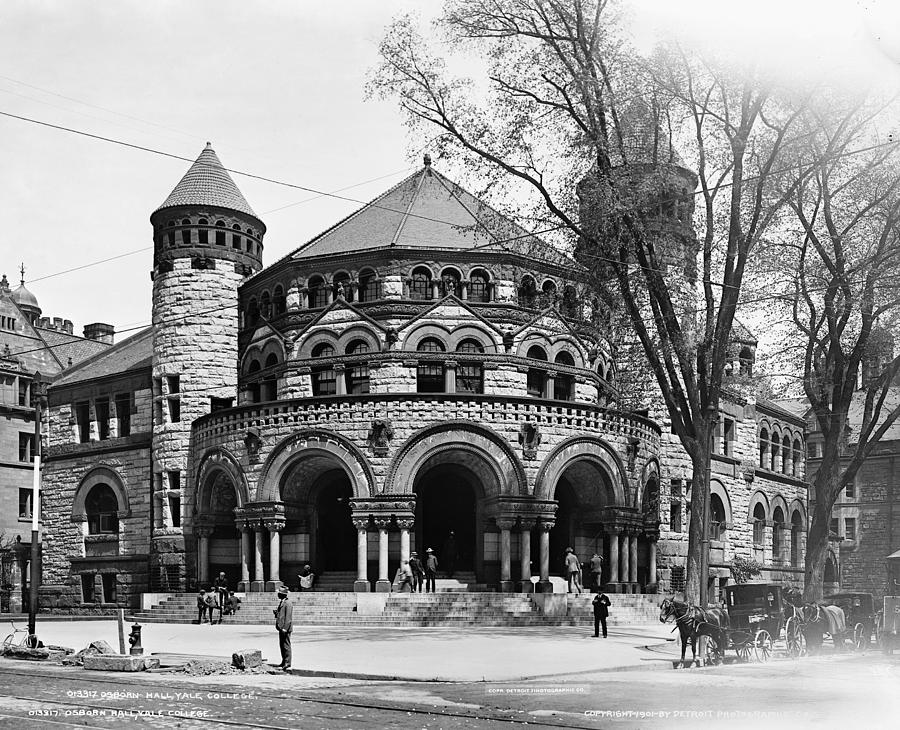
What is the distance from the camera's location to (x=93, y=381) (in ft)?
167

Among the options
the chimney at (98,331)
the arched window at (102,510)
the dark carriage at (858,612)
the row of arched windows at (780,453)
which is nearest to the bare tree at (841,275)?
the dark carriage at (858,612)

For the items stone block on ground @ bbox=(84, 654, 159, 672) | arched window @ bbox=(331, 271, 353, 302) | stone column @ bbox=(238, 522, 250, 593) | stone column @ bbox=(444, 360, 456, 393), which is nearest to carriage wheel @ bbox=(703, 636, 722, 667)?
stone block on ground @ bbox=(84, 654, 159, 672)

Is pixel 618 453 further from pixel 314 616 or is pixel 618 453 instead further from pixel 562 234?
pixel 562 234

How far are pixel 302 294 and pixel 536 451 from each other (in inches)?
468

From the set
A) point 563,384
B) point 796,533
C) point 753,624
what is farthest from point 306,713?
point 796,533

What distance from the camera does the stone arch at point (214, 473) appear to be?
40.4 meters

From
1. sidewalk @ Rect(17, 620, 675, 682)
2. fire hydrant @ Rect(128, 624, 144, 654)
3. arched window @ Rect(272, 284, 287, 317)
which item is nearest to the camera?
sidewalk @ Rect(17, 620, 675, 682)

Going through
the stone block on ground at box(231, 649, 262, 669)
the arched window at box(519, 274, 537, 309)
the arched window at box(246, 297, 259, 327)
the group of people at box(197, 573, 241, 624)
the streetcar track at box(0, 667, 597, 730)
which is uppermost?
the arched window at box(519, 274, 537, 309)

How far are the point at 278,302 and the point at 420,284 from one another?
6.06 m

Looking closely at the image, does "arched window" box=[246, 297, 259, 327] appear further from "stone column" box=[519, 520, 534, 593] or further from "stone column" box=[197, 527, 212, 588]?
"stone column" box=[519, 520, 534, 593]

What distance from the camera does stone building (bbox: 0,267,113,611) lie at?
181 ft

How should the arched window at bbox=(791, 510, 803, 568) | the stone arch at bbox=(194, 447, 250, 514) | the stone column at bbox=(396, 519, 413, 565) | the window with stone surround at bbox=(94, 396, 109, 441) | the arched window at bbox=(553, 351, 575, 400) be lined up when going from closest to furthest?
the stone column at bbox=(396, 519, 413, 565) < the stone arch at bbox=(194, 447, 250, 514) < the arched window at bbox=(553, 351, 575, 400) < the window with stone surround at bbox=(94, 396, 109, 441) < the arched window at bbox=(791, 510, 803, 568)

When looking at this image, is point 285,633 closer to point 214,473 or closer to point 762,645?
point 762,645

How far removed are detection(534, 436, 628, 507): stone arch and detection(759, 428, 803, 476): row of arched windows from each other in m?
16.5
